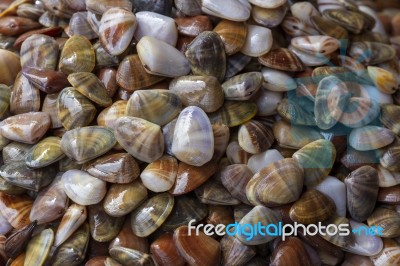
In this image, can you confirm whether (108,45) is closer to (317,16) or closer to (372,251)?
(317,16)

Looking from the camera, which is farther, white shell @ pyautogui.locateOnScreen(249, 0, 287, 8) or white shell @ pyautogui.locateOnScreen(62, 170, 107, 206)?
white shell @ pyautogui.locateOnScreen(249, 0, 287, 8)

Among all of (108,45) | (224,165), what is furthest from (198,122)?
(108,45)

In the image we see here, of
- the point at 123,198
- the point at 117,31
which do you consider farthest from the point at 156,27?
the point at 123,198

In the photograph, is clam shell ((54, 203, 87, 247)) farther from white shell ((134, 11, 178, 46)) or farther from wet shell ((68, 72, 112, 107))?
white shell ((134, 11, 178, 46))

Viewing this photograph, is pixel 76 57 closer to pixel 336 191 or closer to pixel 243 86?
pixel 243 86

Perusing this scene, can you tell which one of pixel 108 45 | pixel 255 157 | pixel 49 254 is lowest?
pixel 49 254

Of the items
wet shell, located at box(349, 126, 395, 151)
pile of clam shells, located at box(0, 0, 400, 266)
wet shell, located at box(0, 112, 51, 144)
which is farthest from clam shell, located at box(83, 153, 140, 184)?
wet shell, located at box(349, 126, 395, 151)
